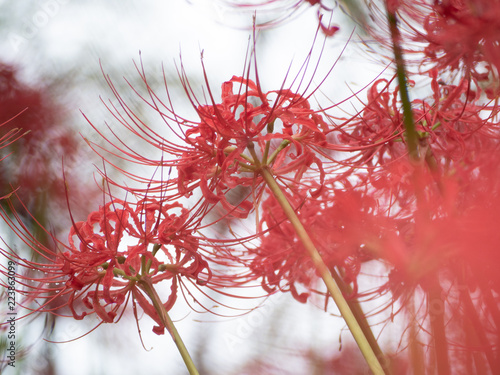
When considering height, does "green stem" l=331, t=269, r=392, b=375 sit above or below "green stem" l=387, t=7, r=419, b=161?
below

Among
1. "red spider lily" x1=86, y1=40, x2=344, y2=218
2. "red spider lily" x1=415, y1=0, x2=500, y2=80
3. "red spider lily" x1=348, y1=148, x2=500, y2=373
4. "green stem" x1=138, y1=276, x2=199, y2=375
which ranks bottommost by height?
"green stem" x1=138, y1=276, x2=199, y2=375

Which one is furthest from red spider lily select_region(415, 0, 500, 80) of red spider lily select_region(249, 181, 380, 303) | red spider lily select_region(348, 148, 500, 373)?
red spider lily select_region(249, 181, 380, 303)

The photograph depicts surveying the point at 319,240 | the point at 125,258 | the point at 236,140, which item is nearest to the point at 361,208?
the point at 319,240

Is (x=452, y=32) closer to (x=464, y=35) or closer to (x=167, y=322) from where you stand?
(x=464, y=35)

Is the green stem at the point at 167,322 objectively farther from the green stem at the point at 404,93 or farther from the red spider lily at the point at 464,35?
the red spider lily at the point at 464,35

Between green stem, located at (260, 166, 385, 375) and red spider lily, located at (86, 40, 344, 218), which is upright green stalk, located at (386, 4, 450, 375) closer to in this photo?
green stem, located at (260, 166, 385, 375)

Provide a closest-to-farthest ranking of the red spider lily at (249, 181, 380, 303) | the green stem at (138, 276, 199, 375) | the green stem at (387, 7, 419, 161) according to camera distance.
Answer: the green stem at (387, 7, 419, 161) < the green stem at (138, 276, 199, 375) < the red spider lily at (249, 181, 380, 303)

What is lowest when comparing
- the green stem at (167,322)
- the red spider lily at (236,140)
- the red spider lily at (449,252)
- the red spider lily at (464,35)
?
the green stem at (167,322)

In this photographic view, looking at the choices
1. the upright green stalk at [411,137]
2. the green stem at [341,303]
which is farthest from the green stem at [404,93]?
the green stem at [341,303]
